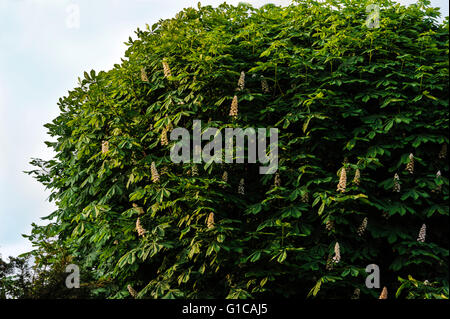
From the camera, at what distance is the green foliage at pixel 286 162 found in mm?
6832

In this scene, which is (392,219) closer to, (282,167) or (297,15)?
(282,167)

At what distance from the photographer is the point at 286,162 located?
7156mm

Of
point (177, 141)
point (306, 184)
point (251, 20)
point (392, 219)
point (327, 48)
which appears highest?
point (251, 20)

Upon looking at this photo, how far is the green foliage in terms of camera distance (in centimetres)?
683

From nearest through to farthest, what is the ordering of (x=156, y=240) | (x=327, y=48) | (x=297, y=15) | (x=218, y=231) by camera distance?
(x=218, y=231) < (x=156, y=240) < (x=327, y=48) < (x=297, y=15)

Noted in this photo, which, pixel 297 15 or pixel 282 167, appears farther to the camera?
pixel 297 15

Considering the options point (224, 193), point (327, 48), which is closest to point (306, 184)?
point (224, 193)

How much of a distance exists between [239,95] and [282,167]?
52.5 inches

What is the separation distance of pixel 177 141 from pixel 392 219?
3.45 metres

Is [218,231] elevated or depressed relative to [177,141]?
depressed

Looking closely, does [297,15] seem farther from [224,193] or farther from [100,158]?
[100,158]

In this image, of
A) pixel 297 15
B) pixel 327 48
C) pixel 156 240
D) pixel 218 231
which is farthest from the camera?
pixel 297 15

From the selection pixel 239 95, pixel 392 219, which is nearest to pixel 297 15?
pixel 239 95

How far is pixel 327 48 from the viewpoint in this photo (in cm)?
770
